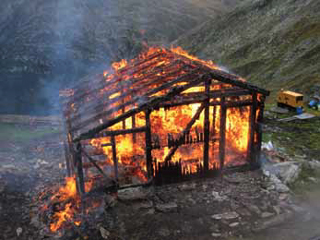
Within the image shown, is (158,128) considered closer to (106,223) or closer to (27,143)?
(106,223)

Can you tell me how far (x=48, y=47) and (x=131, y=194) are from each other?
79.0 feet

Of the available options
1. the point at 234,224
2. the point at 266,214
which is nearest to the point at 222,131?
the point at 266,214

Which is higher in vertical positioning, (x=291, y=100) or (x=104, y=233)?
(x=291, y=100)

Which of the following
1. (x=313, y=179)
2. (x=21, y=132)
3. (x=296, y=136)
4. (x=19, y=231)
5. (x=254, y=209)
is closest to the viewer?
(x=19, y=231)

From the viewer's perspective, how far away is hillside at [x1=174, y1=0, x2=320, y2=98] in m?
30.0

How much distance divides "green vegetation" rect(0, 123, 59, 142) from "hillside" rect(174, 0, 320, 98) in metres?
21.2

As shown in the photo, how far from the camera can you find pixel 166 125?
15242 mm

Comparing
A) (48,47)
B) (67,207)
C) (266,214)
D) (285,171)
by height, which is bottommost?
(266,214)

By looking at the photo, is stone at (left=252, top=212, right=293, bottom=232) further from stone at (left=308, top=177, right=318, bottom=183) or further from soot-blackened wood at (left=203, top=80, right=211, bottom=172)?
soot-blackened wood at (left=203, top=80, right=211, bottom=172)

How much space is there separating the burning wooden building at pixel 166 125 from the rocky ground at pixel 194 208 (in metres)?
0.82

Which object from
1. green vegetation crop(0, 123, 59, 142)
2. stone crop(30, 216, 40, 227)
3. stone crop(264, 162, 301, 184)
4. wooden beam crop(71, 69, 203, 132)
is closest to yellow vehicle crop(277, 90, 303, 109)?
stone crop(264, 162, 301, 184)

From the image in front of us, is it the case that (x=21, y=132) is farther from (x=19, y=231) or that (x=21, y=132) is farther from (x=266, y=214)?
(x=266, y=214)

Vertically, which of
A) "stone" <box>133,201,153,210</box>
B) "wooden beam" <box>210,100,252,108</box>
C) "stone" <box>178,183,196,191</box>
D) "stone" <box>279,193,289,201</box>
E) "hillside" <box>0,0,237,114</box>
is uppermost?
"hillside" <box>0,0,237,114</box>

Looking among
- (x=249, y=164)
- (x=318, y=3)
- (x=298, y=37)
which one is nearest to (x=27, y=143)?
(x=249, y=164)
